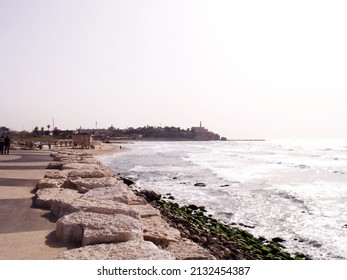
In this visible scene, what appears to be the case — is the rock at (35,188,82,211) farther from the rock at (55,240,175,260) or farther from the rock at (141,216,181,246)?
the rock at (55,240,175,260)

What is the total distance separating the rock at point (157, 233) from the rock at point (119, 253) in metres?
1.02

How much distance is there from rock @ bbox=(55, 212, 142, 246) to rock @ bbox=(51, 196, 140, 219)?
40cm

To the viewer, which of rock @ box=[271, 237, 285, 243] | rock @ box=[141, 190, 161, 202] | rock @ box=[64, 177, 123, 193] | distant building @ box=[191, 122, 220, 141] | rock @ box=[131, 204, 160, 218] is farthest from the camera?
distant building @ box=[191, 122, 220, 141]

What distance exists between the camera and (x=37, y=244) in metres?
4.56

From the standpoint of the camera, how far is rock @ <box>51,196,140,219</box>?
542 cm

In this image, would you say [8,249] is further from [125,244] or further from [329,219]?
[329,219]

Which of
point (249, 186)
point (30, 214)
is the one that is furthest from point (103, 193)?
point (249, 186)

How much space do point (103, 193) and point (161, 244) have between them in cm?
194

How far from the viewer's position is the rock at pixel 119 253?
12.3 feet

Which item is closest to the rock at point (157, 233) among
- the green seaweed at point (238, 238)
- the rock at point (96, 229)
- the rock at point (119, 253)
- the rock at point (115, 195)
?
the rock at point (96, 229)

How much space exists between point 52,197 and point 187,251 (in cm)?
299

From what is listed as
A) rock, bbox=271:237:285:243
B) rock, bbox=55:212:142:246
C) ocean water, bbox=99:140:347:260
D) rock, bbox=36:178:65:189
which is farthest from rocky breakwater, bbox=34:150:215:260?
ocean water, bbox=99:140:347:260

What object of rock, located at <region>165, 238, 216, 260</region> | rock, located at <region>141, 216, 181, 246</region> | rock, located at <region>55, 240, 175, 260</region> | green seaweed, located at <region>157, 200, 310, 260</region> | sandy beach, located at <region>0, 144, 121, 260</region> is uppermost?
rock, located at <region>55, 240, 175, 260</region>

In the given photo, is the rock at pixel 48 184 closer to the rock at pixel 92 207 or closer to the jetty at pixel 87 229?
the jetty at pixel 87 229
